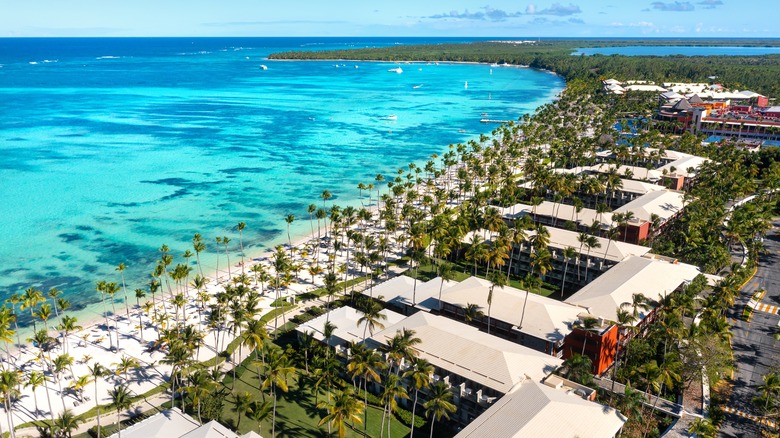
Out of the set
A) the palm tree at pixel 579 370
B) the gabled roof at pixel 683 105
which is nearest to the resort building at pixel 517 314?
the palm tree at pixel 579 370

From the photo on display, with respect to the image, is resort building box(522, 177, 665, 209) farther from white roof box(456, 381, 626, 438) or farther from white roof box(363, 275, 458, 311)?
white roof box(456, 381, 626, 438)

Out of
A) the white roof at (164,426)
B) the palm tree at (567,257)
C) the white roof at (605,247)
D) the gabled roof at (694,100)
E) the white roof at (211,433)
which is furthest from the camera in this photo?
the gabled roof at (694,100)

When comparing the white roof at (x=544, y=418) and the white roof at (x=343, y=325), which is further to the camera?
the white roof at (x=343, y=325)

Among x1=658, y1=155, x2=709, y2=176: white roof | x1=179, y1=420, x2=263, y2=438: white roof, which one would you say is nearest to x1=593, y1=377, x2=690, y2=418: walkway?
x1=179, y1=420, x2=263, y2=438: white roof

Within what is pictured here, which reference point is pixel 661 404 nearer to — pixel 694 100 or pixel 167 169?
pixel 167 169

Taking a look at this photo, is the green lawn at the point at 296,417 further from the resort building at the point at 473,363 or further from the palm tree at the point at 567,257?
the palm tree at the point at 567,257

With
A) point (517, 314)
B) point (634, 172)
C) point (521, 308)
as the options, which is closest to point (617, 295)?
point (521, 308)
